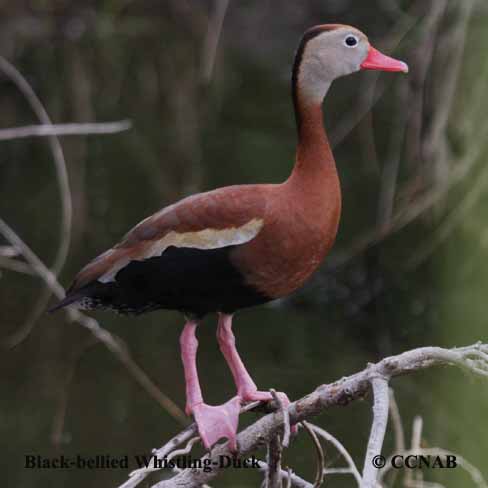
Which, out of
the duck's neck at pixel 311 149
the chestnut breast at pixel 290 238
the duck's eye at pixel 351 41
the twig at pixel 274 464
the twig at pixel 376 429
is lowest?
the twig at pixel 376 429

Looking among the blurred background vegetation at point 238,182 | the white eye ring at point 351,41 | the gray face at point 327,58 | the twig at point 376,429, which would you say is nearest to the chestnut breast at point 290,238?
the gray face at point 327,58

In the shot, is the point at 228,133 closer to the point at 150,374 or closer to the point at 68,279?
the point at 68,279

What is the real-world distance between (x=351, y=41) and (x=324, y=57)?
0.11 metres

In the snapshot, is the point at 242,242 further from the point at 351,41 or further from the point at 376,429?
the point at 376,429

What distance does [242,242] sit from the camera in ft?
10.6

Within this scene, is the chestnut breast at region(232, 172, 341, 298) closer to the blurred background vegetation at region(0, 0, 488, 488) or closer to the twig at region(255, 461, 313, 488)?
the twig at region(255, 461, 313, 488)

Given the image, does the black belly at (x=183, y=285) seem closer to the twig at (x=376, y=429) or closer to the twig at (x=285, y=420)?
the twig at (x=285, y=420)

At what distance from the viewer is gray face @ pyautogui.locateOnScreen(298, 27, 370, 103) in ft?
10.7

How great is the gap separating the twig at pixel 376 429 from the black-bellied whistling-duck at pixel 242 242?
0.62 m

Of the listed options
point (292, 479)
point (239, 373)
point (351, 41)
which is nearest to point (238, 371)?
point (239, 373)

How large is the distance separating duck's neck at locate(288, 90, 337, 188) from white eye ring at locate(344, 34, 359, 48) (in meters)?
0.16

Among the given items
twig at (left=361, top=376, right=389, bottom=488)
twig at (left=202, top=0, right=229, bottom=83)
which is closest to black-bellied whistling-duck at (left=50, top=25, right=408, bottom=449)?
twig at (left=361, top=376, right=389, bottom=488)

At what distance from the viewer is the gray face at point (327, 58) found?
10.7ft

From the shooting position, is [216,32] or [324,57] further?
[216,32]
